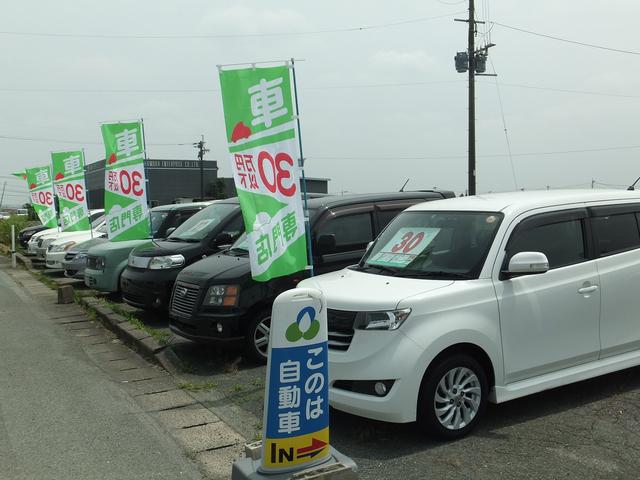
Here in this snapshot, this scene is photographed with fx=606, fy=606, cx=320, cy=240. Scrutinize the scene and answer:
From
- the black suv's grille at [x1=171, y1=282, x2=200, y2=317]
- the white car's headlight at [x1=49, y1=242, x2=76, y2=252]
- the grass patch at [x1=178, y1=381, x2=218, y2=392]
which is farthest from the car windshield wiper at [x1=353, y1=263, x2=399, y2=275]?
the white car's headlight at [x1=49, y1=242, x2=76, y2=252]

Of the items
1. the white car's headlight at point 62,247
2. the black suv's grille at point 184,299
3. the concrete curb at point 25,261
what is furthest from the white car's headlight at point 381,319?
the concrete curb at point 25,261

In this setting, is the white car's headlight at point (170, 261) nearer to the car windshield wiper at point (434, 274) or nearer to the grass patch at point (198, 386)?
the grass patch at point (198, 386)

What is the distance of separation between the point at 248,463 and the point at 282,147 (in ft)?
11.2

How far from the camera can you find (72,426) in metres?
4.94

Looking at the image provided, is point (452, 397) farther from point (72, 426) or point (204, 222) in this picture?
point (204, 222)

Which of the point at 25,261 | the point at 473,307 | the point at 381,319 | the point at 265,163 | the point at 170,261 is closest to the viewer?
the point at 381,319

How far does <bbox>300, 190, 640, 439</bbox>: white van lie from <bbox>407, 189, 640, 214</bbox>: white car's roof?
2 cm

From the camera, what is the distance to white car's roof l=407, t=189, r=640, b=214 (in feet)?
16.6

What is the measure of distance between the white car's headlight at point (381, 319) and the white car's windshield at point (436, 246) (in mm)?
663

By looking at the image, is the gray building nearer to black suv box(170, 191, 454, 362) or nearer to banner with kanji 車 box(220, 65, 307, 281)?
black suv box(170, 191, 454, 362)

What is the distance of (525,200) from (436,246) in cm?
86

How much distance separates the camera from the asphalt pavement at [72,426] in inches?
162

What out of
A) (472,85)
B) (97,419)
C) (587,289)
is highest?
(472,85)

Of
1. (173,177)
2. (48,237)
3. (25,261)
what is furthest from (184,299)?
(173,177)
